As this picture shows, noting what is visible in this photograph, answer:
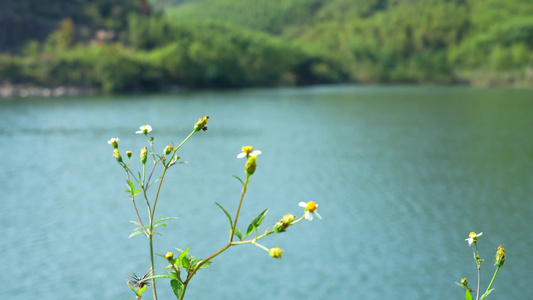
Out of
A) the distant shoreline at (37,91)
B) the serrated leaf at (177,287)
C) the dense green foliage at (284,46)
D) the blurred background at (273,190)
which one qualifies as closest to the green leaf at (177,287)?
the serrated leaf at (177,287)

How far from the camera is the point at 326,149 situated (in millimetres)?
23859

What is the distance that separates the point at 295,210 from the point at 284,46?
8622cm

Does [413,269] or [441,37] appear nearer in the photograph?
[413,269]

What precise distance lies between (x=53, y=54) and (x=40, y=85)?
547cm

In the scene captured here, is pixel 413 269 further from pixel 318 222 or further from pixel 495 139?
pixel 495 139

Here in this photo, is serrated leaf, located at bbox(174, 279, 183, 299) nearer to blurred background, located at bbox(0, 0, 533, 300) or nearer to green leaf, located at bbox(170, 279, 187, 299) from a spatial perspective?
green leaf, located at bbox(170, 279, 187, 299)

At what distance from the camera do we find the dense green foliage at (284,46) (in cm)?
6612

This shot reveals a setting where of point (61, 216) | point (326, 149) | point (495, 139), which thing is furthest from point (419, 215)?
point (495, 139)

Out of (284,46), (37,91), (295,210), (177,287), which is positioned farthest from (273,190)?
(284,46)

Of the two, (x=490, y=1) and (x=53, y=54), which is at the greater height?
(x=490, y=1)

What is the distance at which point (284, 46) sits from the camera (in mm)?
98125

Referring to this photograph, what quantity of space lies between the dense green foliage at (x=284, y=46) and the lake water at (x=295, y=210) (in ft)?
125

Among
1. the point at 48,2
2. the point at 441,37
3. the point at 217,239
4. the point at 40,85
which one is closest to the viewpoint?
the point at 217,239

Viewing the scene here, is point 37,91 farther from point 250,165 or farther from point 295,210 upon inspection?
point 250,165
